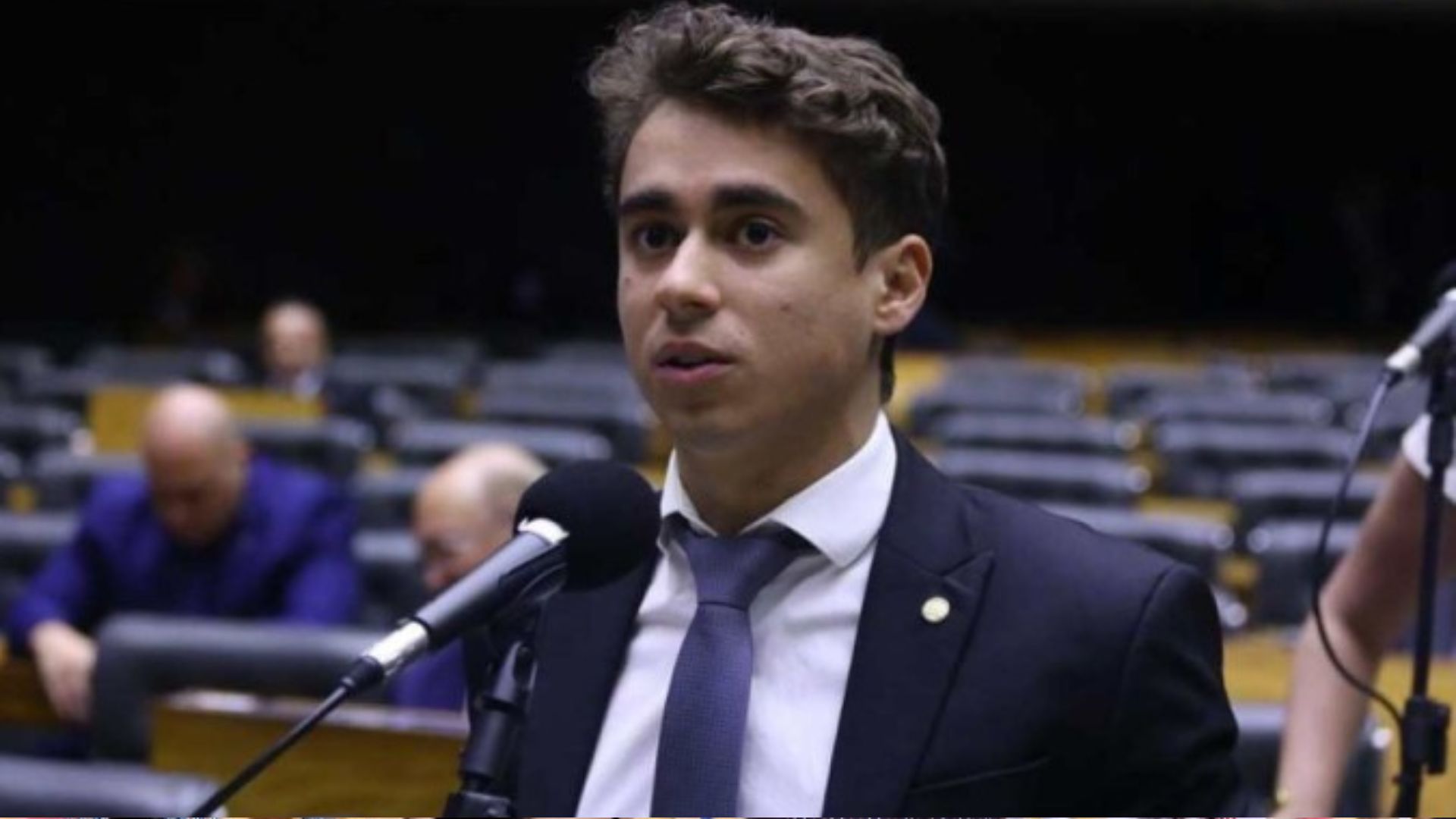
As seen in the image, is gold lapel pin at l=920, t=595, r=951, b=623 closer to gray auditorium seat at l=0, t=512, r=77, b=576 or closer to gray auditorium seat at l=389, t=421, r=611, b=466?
gray auditorium seat at l=0, t=512, r=77, b=576

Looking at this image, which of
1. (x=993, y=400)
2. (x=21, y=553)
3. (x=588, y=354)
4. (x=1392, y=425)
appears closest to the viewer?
(x=21, y=553)

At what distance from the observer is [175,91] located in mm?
17062

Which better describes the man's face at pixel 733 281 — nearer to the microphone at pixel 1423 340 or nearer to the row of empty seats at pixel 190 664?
the microphone at pixel 1423 340

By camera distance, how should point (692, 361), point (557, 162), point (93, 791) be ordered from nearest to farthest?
point (692, 361), point (93, 791), point (557, 162)

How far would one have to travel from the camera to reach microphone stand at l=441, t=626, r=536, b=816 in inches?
56.5

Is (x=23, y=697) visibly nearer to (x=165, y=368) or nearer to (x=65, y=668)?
(x=65, y=668)

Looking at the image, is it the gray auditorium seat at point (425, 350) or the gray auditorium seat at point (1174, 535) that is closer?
the gray auditorium seat at point (1174, 535)

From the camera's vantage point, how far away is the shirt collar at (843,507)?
70.8 inches

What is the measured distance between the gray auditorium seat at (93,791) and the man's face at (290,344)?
6.95m

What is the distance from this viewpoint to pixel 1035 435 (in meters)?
7.49

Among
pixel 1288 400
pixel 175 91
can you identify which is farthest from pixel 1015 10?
pixel 1288 400

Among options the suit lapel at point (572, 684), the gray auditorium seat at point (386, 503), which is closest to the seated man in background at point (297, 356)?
the gray auditorium seat at point (386, 503)

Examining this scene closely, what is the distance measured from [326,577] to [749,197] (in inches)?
139

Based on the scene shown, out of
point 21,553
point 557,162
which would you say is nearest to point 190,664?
point 21,553
